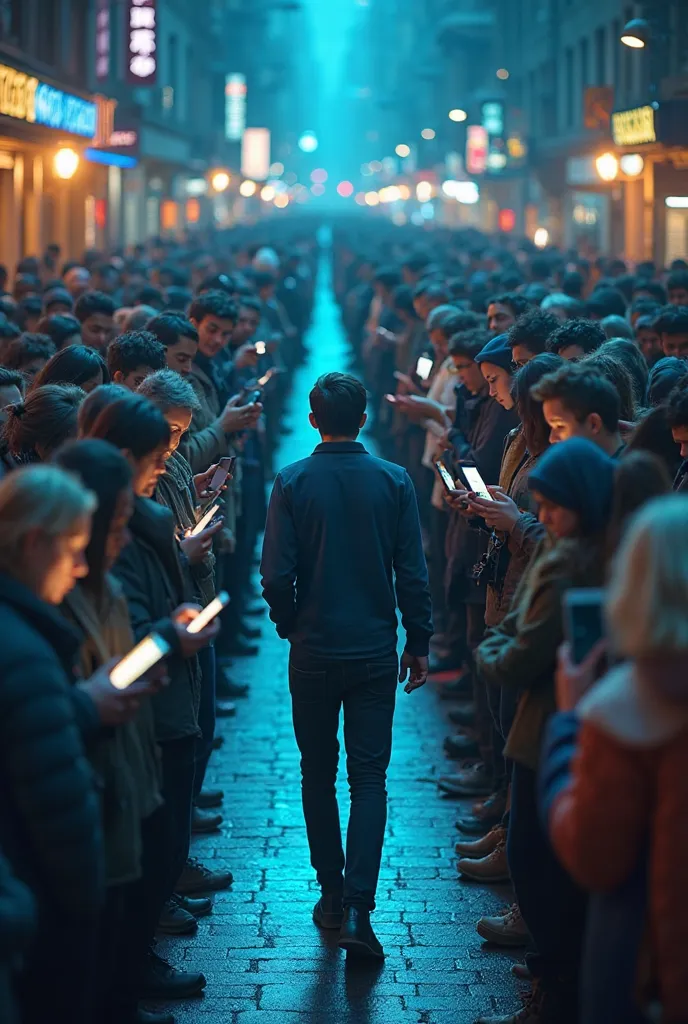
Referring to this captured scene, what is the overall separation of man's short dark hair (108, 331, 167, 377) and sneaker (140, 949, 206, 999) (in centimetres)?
257

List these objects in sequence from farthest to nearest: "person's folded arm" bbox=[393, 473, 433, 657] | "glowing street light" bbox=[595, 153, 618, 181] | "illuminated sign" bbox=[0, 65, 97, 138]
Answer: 1. "glowing street light" bbox=[595, 153, 618, 181]
2. "illuminated sign" bbox=[0, 65, 97, 138]
3. "person's folded arm" bbox=[393, 473, 433, 657]

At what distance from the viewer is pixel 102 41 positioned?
32.8 metres

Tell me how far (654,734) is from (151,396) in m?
3.39

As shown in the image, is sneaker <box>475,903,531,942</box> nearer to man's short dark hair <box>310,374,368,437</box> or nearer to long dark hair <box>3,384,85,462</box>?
man's short dark hair <box>310,374,368,437</box>

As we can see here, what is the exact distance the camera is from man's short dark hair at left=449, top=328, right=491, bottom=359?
8.61 meters

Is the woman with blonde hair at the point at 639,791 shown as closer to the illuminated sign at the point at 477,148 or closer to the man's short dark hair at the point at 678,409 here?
the man's short dark hair at the point at 678,409

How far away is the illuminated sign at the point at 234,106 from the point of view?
73.1 meters

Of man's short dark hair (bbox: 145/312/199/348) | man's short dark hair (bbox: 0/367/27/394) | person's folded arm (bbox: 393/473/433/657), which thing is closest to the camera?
person's folded arm (bbox: 393/473/433/657)

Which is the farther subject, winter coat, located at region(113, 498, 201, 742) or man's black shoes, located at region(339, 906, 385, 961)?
man's black shoes, located at region(339, 906, 385, 961)

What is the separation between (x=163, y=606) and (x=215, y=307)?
434cm

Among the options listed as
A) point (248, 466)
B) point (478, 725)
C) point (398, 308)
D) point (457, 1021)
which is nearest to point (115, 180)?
point (398, 308)

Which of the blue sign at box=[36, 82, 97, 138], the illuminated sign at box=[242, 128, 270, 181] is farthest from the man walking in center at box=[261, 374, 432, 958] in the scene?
the illuminated sign at box=[242, 128, 270, 181]

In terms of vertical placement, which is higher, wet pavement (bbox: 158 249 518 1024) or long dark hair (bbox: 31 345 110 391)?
long dark hair (bbox: 31 345 110 391)

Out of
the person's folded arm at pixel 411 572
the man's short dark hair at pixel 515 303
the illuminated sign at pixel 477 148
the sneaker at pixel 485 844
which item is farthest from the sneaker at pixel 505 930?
the illuminated sign at pixel 477 148
